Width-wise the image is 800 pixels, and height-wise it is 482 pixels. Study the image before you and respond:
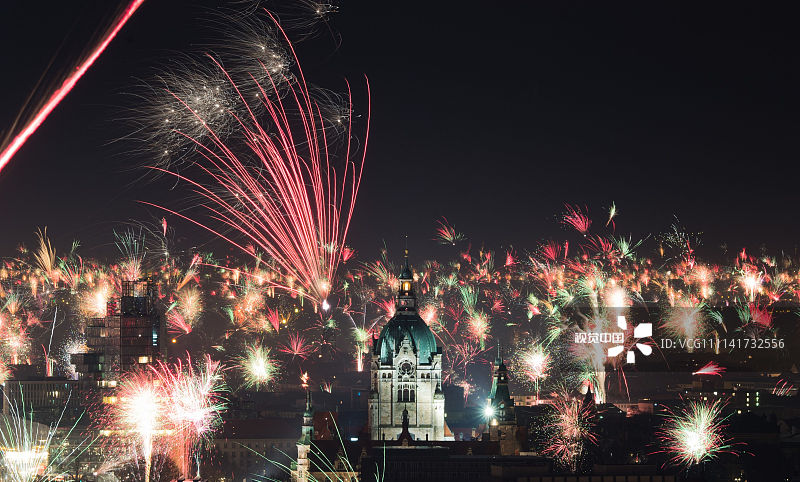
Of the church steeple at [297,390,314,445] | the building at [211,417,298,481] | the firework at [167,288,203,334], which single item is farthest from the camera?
the firework at [167,288,203,334]

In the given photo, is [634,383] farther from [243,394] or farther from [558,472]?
[558,472]

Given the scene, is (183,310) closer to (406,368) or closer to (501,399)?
(406,368)

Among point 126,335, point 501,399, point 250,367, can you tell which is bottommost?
point 501,399

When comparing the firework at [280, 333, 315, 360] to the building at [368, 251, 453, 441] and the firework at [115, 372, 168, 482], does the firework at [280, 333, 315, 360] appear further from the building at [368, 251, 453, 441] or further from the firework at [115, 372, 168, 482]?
the building at [368, 251, 453, 441]

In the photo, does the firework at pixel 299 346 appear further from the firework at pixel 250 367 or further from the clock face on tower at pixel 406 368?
the clock face on tower at pixel 406 368

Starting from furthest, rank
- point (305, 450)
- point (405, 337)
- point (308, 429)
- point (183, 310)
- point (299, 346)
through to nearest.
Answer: point (299, 346) → point (183, 310) → point (405, 337) → point (308, 429) → point (305, 450)

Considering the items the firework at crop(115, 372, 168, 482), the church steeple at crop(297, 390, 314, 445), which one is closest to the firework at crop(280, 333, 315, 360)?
the firework at crop(115, 372, 168, 482)

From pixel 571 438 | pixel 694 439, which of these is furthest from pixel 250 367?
pixel 694 439

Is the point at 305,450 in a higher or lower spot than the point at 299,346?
lower
